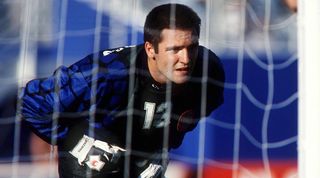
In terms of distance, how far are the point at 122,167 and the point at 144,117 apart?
129 mm

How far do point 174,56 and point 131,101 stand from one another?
15 centimetres

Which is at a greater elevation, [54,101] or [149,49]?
[149,49]

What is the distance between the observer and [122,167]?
156 cm

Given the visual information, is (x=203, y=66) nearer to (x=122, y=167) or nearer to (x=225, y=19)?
(x=225, y=19)

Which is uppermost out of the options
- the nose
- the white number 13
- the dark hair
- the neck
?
the dark hair

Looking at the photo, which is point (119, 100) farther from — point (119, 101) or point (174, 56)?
point (174, 56)

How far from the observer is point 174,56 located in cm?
153

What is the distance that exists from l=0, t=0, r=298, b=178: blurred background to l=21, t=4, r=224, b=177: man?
0.02 m
